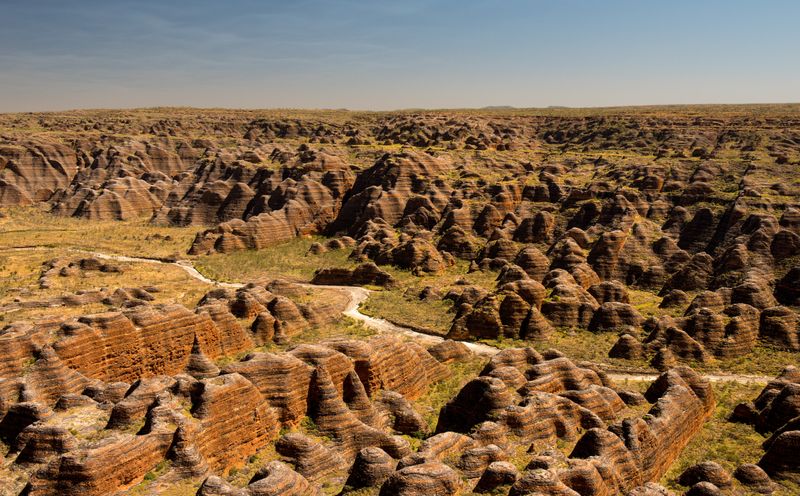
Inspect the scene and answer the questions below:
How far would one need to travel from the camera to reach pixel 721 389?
165 ft

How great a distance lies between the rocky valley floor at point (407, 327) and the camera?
1201 inches

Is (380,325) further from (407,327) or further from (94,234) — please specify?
(94,234)

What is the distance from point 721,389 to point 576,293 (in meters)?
20.6

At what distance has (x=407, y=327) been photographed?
228ft

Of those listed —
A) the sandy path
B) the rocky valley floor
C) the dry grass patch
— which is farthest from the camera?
the dry grass patch

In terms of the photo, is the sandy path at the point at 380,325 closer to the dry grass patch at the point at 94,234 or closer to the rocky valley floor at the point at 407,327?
the rocky valley floor at the point at 407,327

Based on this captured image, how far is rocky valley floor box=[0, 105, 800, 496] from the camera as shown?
30516 mm

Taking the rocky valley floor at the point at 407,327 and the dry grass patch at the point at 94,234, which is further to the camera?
the dry grass patch at the point at 94,234

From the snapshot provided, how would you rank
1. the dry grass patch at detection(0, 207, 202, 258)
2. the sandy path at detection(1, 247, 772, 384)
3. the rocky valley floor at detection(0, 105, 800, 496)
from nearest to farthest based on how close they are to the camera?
the rocky valley floor at detection(0, 105, 800, 496) → the sandy path at detection(1, 247, 772, 384) → the dry grass patch at detection(0, 207, 202, 258)

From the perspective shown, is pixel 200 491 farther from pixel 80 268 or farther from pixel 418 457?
pixel 80 268

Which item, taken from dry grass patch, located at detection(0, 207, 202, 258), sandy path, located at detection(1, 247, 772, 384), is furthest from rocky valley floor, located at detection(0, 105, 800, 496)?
dry grass patch, located at detection(0, 207, 202, 258)

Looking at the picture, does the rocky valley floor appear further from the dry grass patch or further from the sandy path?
the dry grass patch

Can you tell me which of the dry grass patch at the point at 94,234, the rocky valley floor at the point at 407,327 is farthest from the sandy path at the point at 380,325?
the dry grass patch at the point at 94,234

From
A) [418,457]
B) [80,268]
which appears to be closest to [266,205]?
[80,268]
